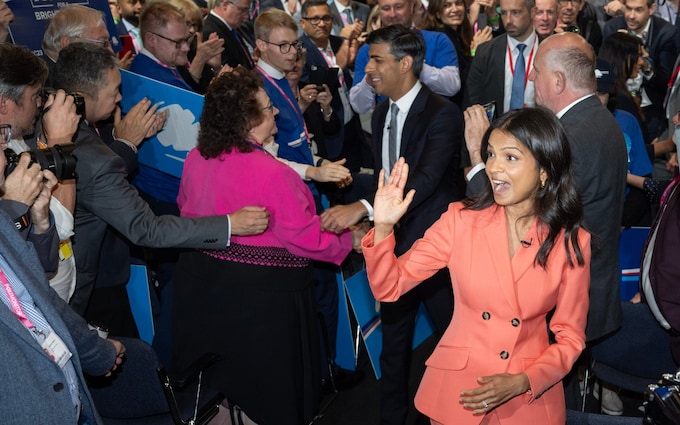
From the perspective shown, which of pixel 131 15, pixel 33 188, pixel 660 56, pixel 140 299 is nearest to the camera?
pixel 33 188

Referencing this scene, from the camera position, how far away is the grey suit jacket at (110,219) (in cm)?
338

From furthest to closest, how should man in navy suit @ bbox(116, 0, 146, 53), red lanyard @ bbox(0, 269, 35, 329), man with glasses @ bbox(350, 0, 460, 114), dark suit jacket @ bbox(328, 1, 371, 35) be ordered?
1. dark suit jacket @ bbox(328, 1, 371, 35)
2. man in navy suit @ bbox(116, 0, 146, 53)
3. man with glasses @ bbox(350, 0, 460, 114)
4. red lanyard @ bbox(0, 269, 35, 329)

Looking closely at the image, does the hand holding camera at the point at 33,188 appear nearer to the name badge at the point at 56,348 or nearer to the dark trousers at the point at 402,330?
the name badge at the point at 56,348

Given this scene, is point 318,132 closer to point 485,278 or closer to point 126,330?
point 126,330

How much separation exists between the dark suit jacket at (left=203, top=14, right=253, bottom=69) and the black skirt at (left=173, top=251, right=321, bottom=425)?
7.83 feet

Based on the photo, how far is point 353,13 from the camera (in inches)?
339

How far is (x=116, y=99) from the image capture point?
3.77 m

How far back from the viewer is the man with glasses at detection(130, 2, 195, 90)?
4.70 metres

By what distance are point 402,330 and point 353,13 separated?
5.43 meters

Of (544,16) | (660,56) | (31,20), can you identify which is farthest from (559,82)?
(660,56)

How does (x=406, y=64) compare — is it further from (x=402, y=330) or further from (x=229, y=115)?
(x=402, y=330)

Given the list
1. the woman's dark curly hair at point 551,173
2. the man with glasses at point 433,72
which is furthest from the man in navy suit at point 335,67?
the woman's dark curly hair at point 551,173

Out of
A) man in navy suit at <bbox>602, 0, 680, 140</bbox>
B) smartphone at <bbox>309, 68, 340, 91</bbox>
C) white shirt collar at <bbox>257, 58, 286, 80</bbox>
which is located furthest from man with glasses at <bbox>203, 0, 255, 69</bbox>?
man in navy suit at <bbox>602, 0, 680, 140</bbox>

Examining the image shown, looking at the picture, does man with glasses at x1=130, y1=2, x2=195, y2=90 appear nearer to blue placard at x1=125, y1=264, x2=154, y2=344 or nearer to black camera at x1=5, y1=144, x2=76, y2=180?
blue placard at x1=125, y1=264, x2=154, y2=344
